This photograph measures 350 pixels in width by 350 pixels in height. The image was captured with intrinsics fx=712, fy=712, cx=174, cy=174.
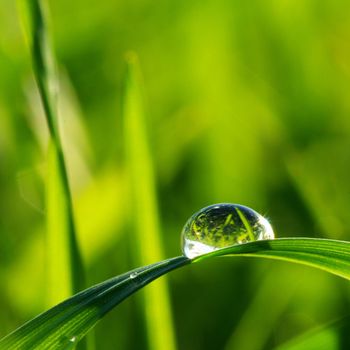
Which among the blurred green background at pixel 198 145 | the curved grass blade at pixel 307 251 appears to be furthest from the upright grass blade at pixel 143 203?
the curved grass blade at pixel 307 251

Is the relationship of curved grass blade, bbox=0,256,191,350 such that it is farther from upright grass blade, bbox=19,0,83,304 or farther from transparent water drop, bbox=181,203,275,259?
upright grass blade, bbox=19,0,83,304

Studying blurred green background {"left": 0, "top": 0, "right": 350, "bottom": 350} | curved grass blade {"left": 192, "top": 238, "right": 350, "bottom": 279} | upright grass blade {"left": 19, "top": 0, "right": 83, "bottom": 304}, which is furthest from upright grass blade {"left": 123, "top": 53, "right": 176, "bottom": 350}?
curved grass blade {"left": 192, "top": 238, "right": 350, "bottom": 279}

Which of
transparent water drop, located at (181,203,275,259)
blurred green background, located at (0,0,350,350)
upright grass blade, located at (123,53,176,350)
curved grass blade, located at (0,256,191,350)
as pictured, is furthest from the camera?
blurred green background, located at (0,0,350,350)

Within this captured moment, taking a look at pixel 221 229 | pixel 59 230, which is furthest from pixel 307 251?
pixel 59 230

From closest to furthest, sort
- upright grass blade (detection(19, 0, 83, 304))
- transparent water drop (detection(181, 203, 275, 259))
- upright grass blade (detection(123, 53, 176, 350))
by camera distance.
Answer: transparent water drop (detection(181, 203, 275, 259)) → upright grass blade (detection(19, 0, 83, 304)) → upright grass blade (detection(123, 53, 176, 350))

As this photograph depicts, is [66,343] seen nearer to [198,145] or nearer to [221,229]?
[221,229]

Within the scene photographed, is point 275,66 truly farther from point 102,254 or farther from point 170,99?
point 102,254

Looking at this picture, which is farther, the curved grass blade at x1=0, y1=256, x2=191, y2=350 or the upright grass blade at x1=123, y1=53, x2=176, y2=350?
the upright grass blade at x1=123, y1=53, x2=176, y2=350

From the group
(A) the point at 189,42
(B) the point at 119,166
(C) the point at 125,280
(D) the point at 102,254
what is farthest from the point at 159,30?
(C) the point at 125,280
